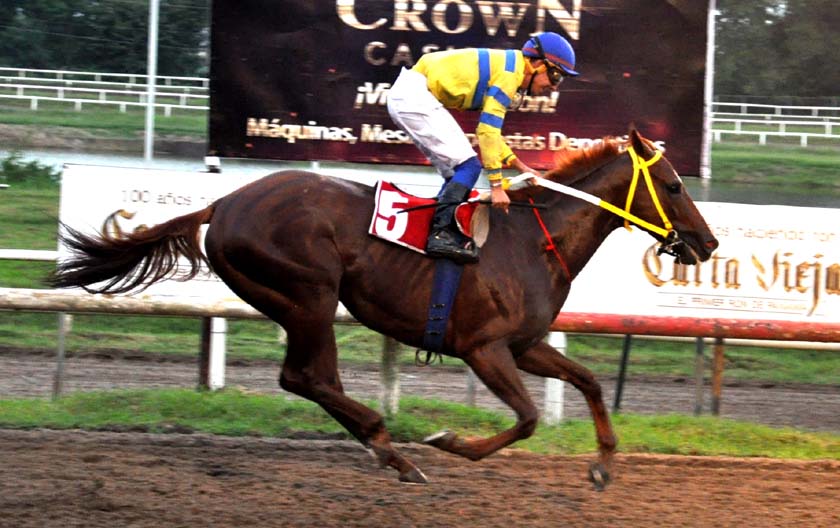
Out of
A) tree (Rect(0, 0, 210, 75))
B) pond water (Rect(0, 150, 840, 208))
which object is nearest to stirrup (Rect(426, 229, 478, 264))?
pond water (Rect(0, 150, 840, 208))

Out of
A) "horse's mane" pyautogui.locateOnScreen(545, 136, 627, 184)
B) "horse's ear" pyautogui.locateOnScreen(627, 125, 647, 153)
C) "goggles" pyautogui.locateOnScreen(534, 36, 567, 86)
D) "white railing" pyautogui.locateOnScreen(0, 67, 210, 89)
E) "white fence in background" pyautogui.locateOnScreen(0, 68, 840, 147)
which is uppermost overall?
"white railing" pyautogui.locateOnScreen(0, 67, 210, 89)

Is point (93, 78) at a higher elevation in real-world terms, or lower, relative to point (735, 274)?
higher

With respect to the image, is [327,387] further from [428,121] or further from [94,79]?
[94,79]

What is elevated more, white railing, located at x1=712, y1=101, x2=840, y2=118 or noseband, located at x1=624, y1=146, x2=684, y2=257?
white railing, located at x1=712, y1=101, x2=840, y2=118

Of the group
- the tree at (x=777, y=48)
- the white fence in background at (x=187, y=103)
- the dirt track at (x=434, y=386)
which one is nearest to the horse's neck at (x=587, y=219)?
the dirt track at (x=434, y=386)

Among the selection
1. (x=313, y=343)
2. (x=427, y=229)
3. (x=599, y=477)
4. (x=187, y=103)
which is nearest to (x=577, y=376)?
(x=599, y=477)

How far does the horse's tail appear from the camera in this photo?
621 centimetres

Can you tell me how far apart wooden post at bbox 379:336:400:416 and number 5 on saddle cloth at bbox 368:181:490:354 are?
1654 mm

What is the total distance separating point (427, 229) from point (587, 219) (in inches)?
37.0

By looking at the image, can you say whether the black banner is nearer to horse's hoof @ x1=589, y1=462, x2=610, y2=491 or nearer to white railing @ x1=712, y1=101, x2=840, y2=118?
horse's hoof @ x1=589, y1=462, x2=610, y2=491

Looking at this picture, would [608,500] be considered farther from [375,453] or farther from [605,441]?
[375,453]

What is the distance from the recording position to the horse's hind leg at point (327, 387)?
237 inches

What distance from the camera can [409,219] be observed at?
19.9ft

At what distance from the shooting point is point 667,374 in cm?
1095
